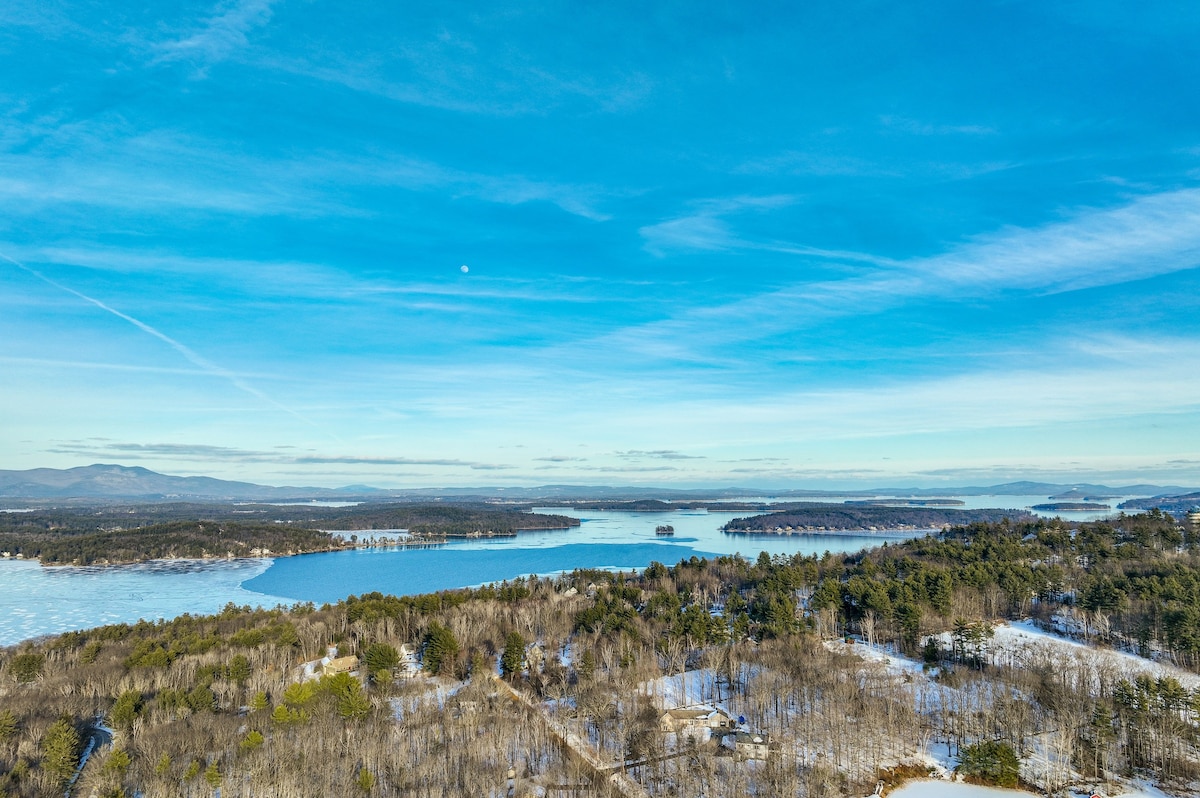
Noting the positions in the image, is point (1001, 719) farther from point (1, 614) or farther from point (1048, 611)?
point (1, 614)

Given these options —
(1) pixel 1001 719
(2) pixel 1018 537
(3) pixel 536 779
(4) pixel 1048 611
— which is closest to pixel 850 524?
(2) pixel 1018 537

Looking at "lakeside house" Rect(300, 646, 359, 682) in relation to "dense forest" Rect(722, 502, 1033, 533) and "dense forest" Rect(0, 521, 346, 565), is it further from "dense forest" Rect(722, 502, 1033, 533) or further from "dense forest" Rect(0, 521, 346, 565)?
"dense forest" Rect(722, 502, 1033, 533)

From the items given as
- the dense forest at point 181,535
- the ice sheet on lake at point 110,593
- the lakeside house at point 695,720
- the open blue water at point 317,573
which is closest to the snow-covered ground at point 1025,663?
the lakeside house at point 695,720

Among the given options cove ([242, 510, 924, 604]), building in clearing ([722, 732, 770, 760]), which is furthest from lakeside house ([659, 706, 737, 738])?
cove ([242, 510, 924, 604])

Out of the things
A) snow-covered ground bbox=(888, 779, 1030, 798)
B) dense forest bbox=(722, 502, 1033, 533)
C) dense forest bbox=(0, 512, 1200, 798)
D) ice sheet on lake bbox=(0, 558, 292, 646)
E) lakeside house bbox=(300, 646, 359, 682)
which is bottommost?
dense forest bbox=(722, 502, 1033, 533)

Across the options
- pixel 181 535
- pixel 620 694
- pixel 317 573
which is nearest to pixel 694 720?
pixel 620 694

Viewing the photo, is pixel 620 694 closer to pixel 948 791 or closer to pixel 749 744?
pixel 749 744
